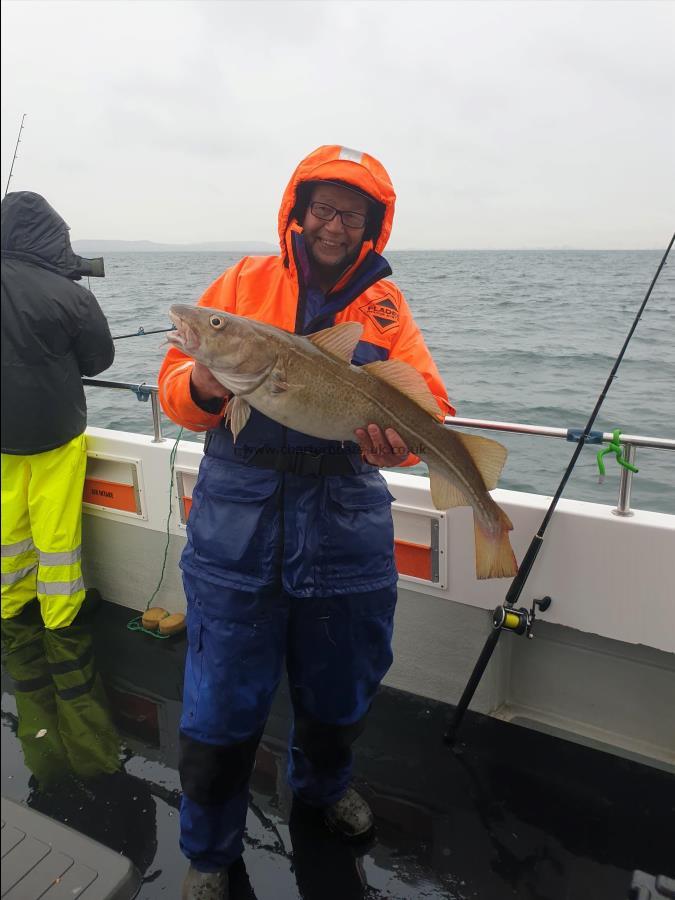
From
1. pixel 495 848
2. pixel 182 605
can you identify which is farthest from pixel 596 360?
pixel 495 848

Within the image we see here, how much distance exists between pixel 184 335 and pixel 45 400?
1.87 ft

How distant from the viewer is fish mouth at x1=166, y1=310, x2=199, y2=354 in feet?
6.65

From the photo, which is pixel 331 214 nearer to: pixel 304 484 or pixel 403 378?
Result: pixel 403 378

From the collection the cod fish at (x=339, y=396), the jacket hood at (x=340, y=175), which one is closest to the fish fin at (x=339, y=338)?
the cod fish at (x=339, y=396)

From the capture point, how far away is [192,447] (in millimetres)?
4105

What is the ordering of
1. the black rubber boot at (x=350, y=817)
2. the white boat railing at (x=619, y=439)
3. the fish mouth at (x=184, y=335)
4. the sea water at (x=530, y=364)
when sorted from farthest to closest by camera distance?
the sea water at (x=530, y=364)
the white boat railing at (x=619, y=439)
the black rubber boot at (x=350, y=817)
the fish mouth at (x=184, y=335)

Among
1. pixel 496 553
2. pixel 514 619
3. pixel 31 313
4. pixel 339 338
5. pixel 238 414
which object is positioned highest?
pixel 31 313

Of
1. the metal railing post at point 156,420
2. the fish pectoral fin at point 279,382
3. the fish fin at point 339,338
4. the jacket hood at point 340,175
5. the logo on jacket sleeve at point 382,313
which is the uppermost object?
the jacket hood at point 340,175

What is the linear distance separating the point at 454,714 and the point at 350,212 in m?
2.22

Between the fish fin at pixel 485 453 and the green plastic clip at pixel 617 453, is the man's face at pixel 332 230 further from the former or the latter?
the green plastic clip at pixel 617 453

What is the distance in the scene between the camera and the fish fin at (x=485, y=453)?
2.43m

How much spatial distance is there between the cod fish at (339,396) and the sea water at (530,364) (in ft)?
0.59

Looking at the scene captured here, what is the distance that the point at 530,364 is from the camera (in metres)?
14.8

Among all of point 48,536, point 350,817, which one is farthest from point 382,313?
point 48,536
